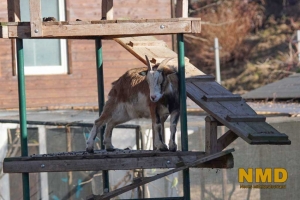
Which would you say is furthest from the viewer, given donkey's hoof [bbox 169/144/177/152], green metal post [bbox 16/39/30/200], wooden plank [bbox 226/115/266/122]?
donkey's hoof [bbox 169/144/177/152]

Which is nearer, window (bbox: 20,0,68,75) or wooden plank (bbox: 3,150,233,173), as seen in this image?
wooden plank (bbox: 3,150,233,173)

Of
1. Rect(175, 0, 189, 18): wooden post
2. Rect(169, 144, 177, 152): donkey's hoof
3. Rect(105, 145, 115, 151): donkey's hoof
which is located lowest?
Rect(105, 145, 115, 151): donkey's hoof

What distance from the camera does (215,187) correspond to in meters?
9.82

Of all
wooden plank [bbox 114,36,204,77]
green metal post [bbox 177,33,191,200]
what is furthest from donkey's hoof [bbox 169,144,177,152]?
wooden plank [bbox 114,36,204,77]

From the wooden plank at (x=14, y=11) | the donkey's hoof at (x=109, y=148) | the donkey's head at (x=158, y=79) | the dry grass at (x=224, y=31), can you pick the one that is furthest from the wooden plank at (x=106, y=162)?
the dry grass at (x=224, y=31)

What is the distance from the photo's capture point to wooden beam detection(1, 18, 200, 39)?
20.2 feet

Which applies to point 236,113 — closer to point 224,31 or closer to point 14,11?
point 14,11

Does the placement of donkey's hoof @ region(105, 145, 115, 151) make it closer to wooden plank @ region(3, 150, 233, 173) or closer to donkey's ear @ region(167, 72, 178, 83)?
wooden plank @ region(3, 150, 233, 173)

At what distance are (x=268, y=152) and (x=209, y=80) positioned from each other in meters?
3.07

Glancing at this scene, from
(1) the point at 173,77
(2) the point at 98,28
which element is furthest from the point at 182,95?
(2) the point at 98,28

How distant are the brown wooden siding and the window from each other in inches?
5.2

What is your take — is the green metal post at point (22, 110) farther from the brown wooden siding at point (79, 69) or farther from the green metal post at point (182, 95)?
the brown wooden siding at point (79, 69)

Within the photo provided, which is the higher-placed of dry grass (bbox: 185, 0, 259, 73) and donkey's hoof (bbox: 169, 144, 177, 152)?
dry grass (bbox: 185, 0, 259, 73)

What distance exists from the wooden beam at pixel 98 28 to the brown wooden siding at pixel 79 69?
337 inches
